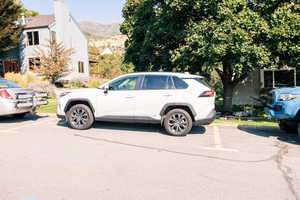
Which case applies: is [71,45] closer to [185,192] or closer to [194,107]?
[194,107]

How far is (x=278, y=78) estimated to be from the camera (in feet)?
39.3

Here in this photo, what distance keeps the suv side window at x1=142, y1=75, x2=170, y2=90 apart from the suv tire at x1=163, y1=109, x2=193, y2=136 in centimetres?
78

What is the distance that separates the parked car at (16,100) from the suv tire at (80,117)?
2.11 meters

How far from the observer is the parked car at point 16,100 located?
7.29 metres

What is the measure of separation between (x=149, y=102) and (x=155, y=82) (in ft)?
2.07

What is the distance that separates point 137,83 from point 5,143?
3805 millimetres

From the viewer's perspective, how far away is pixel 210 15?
7648mm

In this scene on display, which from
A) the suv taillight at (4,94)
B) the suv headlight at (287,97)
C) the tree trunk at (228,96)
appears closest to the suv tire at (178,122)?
the suv headlight at (287,97)

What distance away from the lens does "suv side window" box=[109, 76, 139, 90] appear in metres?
6.42

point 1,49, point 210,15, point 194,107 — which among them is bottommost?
point 194,107

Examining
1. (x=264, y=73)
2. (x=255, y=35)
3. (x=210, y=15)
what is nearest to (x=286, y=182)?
(x=255, y=35)

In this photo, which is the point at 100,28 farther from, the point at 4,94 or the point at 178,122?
the point at 178,122

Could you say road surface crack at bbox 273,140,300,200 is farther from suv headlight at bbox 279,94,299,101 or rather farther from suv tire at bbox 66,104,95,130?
suv tire at bbox 66,104,95,130

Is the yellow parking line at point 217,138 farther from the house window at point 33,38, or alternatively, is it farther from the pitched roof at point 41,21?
the house window at point 33,38
